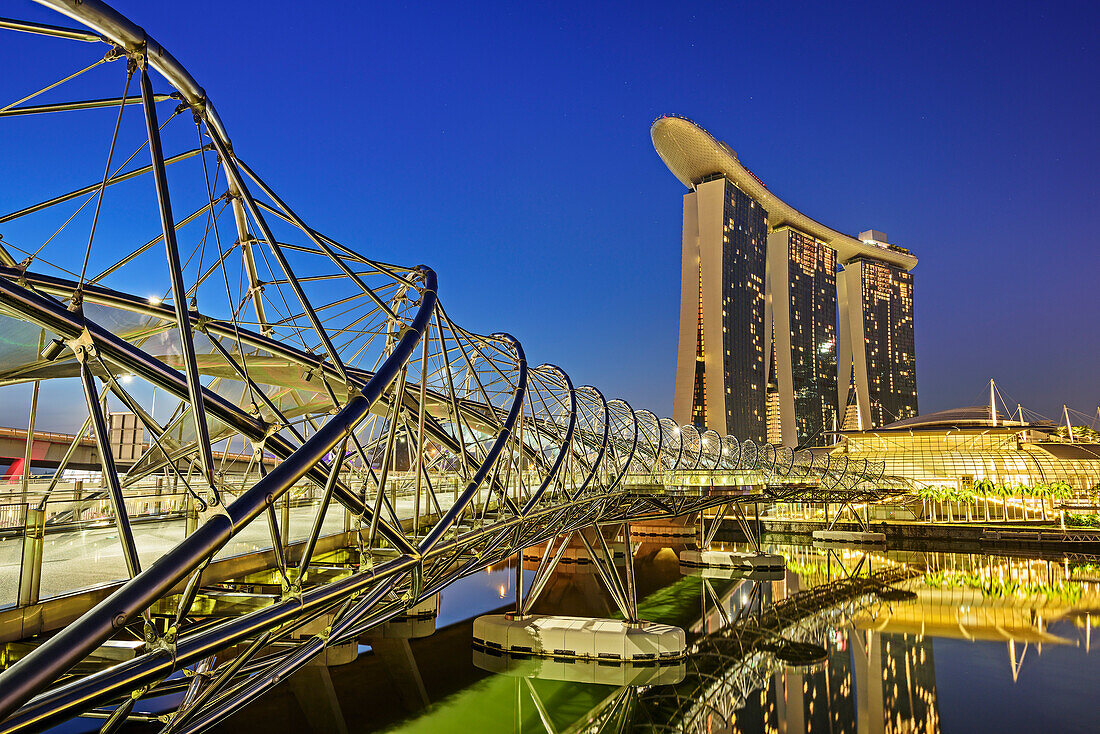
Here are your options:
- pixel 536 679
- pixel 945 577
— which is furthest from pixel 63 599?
pixel 945 577

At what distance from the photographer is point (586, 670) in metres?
29.6

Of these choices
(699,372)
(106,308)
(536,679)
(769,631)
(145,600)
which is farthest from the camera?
(699,372)

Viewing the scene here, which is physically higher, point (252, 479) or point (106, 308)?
point (106, 308)

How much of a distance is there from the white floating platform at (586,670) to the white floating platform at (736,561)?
29.3m

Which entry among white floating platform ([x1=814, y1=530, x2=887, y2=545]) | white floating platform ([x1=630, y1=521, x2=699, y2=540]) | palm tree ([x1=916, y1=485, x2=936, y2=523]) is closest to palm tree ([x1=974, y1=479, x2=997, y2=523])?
palm tree ([x1=916, y1=485, x2=936, y2=523])

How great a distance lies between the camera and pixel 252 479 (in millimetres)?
26109

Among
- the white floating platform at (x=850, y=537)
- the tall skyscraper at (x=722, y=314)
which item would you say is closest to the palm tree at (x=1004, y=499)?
the white floating platform at (x=850, y=537)

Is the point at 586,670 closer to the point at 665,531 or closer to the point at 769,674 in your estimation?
the point at 769,674

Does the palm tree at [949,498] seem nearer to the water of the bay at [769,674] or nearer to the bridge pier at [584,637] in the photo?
the water of the bay at [769,674]

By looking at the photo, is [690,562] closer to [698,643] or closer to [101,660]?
[698,643]

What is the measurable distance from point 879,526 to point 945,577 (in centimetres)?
3309

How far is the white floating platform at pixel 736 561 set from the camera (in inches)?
2290

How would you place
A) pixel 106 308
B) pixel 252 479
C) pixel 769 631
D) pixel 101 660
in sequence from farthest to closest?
pixel 769 631 < pixel 252 479 < pixel 106 308 < pixel 101 660

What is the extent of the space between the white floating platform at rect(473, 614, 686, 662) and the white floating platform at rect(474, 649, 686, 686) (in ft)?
1.04
